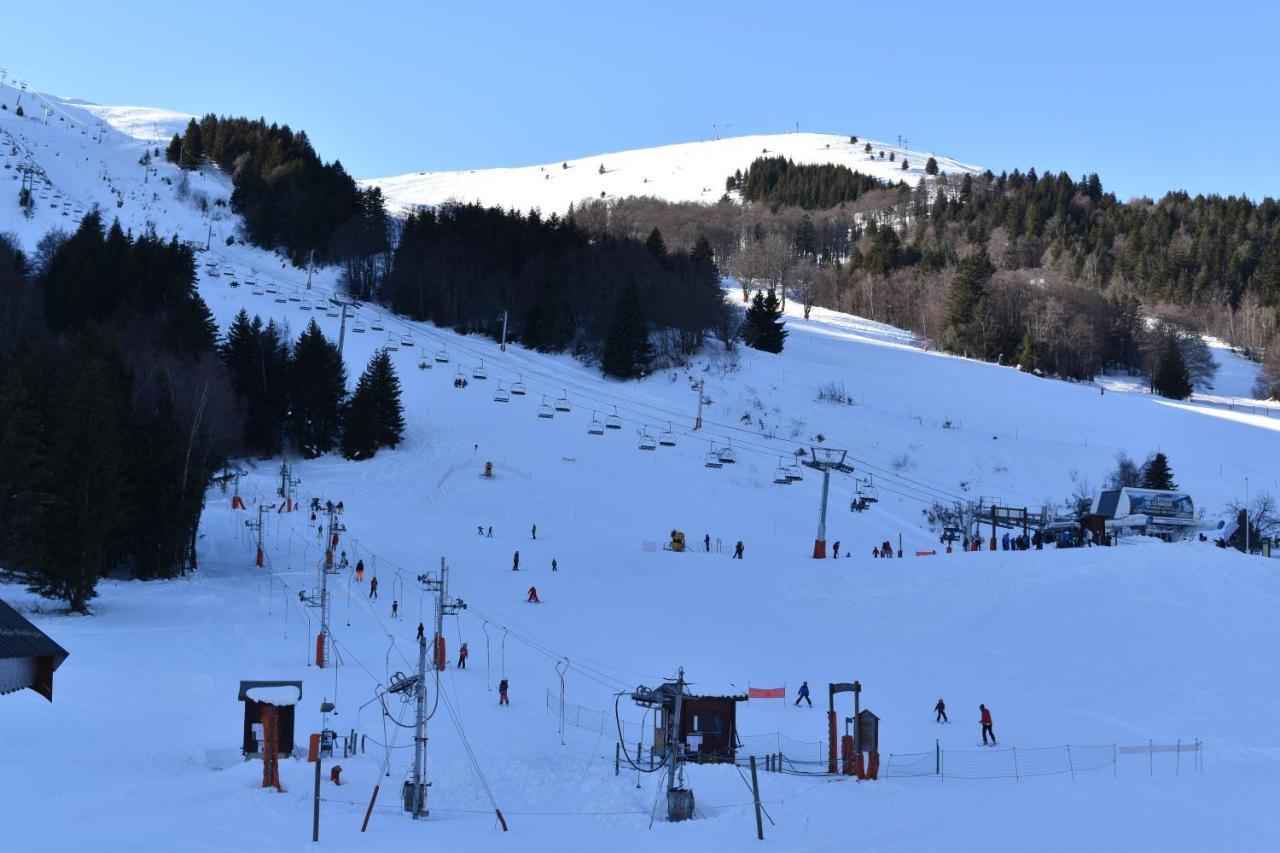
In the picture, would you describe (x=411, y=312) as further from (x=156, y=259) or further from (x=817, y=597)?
(x=817, y=597)

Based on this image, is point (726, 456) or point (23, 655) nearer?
point (23, 655)

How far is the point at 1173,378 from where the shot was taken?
9775 centimetres

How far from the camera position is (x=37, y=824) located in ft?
58.6

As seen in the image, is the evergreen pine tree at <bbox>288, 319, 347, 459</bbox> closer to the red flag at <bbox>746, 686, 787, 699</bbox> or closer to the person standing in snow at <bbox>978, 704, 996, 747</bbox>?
the red flag at <bbox>746, 686, 787, 699</bbox>

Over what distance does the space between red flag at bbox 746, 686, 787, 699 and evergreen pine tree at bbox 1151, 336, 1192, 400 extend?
77416 mm

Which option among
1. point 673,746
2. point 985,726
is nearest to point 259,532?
point 673,746

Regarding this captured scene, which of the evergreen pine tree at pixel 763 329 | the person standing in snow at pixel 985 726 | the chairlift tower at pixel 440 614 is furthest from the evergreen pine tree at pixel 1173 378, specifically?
the person standing in snow at pixel 985 726

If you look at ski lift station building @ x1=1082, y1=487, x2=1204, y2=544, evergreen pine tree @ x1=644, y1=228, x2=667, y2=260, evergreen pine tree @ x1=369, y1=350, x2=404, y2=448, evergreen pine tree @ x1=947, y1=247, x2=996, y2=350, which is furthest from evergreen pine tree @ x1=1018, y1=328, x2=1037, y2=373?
evergreen pine tree @ x1=369, y1=350, x2=404, y2=448

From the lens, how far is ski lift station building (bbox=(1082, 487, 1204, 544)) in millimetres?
49500

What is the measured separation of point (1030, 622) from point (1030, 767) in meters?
11.6

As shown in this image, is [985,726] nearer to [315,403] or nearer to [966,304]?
[315,403]

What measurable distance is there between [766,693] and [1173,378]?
79.4 m

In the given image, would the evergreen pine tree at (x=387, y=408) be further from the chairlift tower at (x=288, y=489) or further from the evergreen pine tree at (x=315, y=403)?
the chairlift tower at (x=288, y=489)

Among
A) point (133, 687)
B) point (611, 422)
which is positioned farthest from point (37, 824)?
point (611, 422)
